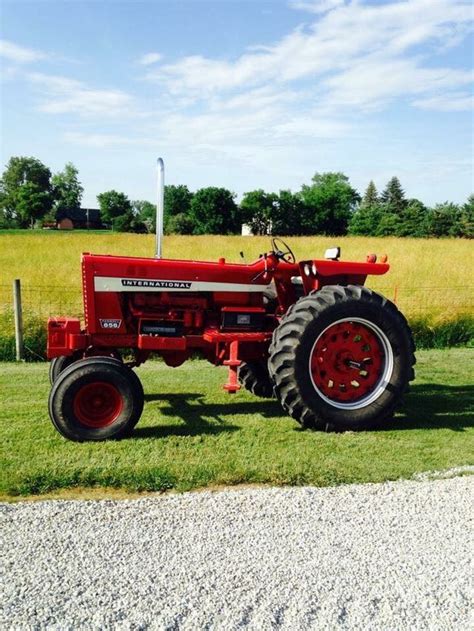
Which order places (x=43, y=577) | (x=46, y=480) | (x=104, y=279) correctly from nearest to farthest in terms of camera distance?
(x=43, y=577) → (x=46, y=480) → (x=104, y=279)

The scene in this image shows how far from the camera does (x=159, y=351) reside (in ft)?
19.8

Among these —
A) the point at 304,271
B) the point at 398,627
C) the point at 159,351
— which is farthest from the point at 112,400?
the point at 398,627

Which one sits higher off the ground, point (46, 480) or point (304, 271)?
point (304, 271)

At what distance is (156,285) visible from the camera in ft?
19.3

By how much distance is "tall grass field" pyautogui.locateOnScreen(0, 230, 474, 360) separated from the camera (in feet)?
36.3

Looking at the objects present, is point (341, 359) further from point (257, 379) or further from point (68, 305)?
point (68, 305)

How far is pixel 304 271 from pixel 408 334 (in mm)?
1160

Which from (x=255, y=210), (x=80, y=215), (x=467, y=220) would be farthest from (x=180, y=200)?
(x=80, y=215)

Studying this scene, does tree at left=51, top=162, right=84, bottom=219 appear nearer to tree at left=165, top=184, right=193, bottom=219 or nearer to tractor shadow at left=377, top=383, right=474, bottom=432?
tree at left=165, top=184, right=193, bottom=219

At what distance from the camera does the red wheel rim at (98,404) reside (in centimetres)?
530

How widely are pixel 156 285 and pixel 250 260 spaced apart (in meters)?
12.5

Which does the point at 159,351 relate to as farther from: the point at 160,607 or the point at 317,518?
the point at 160,607

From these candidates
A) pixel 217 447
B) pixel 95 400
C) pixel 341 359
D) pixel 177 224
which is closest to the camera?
pixel 217 447

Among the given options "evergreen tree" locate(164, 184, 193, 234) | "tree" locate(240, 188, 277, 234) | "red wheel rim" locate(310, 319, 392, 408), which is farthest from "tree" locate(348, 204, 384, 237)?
"red wheel rim" locate(310, 319, 392, 408)
